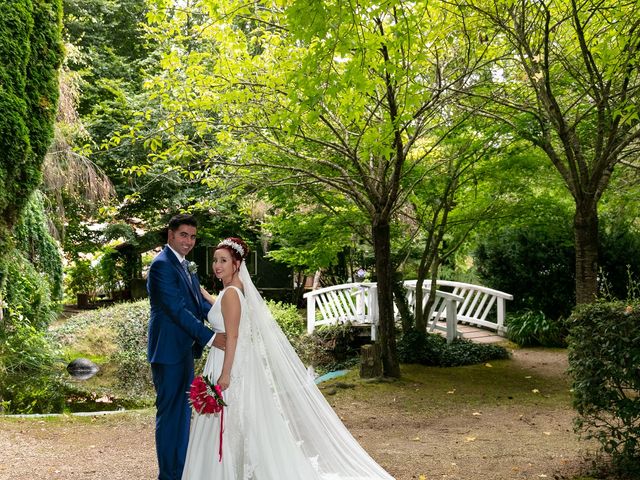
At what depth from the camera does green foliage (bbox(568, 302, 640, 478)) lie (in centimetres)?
499

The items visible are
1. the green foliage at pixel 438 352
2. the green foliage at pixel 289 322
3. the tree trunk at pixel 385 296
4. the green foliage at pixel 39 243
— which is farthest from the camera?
the green foliage at pixel 289 322

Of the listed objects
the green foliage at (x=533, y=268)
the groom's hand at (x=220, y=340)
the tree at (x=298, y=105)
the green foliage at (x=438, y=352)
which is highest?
the tree at (x=298, y=105)

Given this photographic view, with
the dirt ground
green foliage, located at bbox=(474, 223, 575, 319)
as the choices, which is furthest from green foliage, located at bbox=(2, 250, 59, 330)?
green foliage, located at bbox=(474, 223, 575, 319)

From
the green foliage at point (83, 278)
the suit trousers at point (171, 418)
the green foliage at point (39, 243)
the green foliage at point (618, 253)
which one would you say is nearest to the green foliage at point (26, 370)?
the green foliage at point (39, 243)

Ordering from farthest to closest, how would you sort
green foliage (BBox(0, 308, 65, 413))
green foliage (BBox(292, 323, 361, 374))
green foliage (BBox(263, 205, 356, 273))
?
green foliage (BBox(292, 323, 361, 374)) → green foliage (BBox(263, 205, 356, 273)) → green foliage (BBox(0, 308, 65, 413))

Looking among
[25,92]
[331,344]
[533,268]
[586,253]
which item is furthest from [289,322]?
[25,92]

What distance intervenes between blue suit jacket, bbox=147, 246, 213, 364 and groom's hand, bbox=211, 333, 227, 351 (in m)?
0.05

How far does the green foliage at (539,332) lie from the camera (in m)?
14.4

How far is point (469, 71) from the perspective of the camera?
9.05 metres

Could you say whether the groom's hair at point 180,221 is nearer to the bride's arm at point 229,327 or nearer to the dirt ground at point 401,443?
the bride's arm at point 229,327

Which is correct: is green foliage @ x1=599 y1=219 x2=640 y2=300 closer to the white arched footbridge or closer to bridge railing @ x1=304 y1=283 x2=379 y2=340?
the white arched footbridge

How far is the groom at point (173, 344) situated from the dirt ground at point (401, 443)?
0.82m

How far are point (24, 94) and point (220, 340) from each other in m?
5.68

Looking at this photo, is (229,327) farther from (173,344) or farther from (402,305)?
(402,305)
